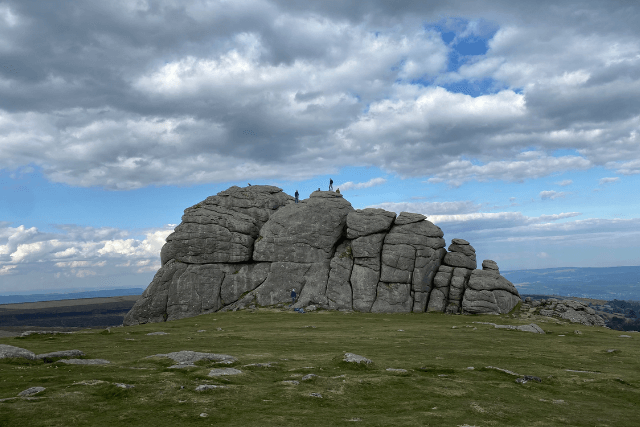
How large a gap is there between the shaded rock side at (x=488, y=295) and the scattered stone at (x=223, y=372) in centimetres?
6390

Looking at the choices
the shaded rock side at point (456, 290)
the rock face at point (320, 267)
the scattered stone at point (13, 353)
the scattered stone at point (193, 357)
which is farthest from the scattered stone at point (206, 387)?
the shaded rock side at point (456, 290)

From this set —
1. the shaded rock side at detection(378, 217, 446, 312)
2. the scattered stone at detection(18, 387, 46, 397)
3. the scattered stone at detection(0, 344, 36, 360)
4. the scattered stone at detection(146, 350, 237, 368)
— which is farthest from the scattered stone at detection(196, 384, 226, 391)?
the shaded rock side at detection(378, 217, 446, 312)

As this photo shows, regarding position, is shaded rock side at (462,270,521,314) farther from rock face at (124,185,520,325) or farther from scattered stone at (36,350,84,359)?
scattered stone at (36,350,84,359)

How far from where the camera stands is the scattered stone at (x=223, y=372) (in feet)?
91.8

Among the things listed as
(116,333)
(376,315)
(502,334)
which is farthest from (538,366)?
(116,333)

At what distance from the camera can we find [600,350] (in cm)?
4497

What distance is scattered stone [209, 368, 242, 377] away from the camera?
27969 millimetres

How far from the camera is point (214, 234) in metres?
93.9

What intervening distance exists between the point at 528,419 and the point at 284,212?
264ft

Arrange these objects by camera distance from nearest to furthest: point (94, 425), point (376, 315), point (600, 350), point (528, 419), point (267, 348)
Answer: point (94, 425), point (528, 419), point (267, 348), point (600, 350), point (376, 315)

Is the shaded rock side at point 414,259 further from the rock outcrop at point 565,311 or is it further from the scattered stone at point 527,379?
the scattered stone at point 527,379

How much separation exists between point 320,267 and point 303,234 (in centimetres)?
890

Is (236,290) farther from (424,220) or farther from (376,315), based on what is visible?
(424,220)

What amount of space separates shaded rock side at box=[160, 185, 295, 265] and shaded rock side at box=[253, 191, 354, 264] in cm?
398
